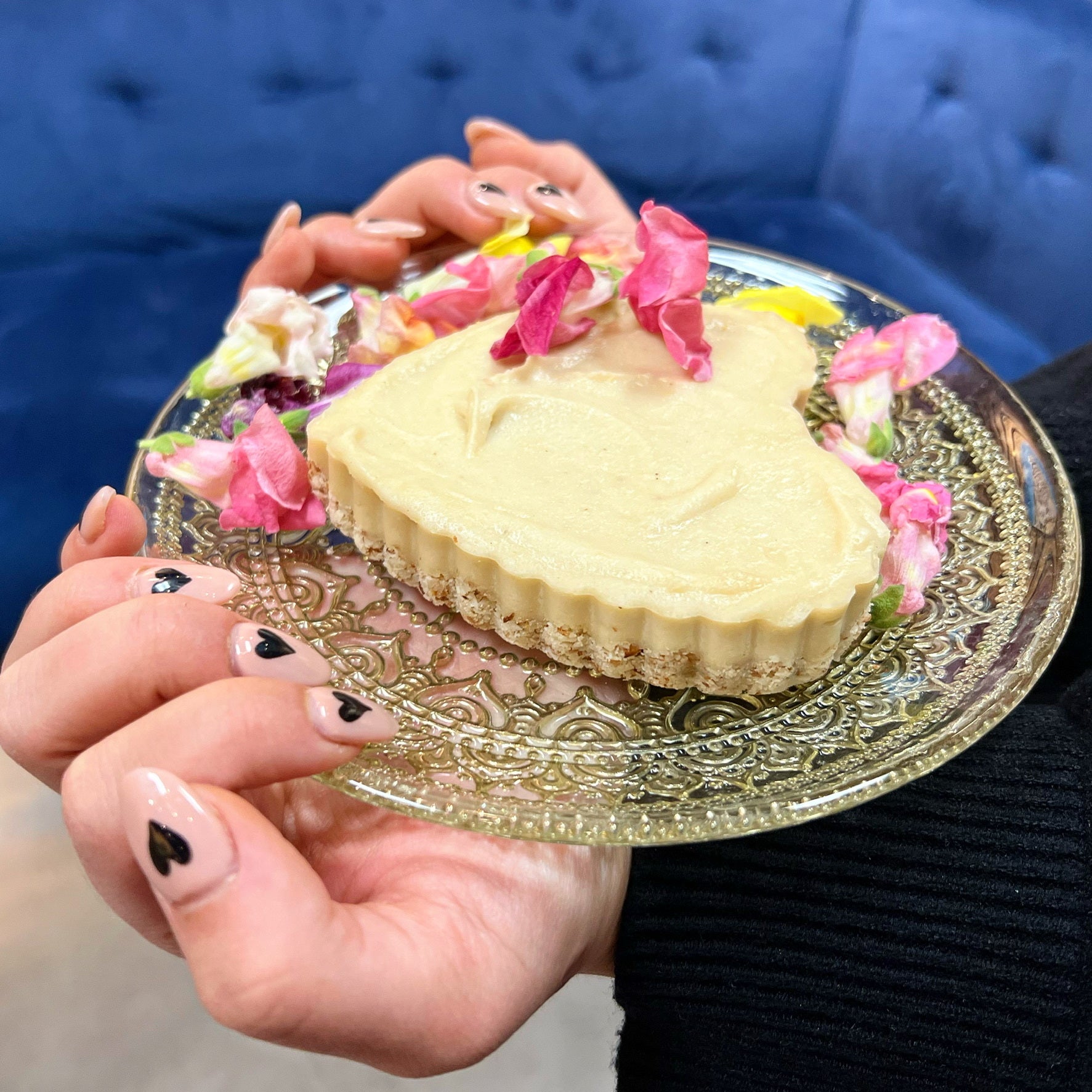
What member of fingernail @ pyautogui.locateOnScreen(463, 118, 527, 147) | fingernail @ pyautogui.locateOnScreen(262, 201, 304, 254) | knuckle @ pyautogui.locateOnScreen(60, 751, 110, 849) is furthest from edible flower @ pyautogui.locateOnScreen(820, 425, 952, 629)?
fingernail @ pyautogui.locateOnScreen(463, 118, 527, 147)

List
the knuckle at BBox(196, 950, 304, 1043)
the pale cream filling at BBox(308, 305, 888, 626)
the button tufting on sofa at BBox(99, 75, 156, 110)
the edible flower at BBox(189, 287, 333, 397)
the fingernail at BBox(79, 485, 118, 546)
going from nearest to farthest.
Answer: the knuckle at BBox(196, 950, 304, 1043)
the pale cream filling at BBox(308, 305, 888, 626)
the fingernail at BBox(79, 485, 118, 546)
the edible flower at BBox(189, 287, 333, 397)
the button tufting on sofa at BBox(99, 75, 156, 110)

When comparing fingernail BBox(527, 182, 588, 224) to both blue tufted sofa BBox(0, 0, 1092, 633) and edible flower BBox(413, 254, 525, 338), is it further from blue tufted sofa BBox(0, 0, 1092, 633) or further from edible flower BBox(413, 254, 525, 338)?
blue tufted sofa BBox(0, 0, 1092, 633)

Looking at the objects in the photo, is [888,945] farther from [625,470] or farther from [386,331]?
[386,331]

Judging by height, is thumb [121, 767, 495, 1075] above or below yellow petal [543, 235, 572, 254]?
below

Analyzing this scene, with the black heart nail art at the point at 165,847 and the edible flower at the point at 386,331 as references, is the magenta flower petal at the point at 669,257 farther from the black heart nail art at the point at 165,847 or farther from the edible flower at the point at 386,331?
the black heart nail art at the point at 165,847

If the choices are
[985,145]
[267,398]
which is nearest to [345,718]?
[267,398]

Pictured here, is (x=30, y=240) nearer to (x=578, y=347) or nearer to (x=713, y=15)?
(x=578, y=347)

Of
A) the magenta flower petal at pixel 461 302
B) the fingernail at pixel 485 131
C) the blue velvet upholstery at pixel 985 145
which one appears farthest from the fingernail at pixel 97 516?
the blue velvet upholstery at pixel 985 145
